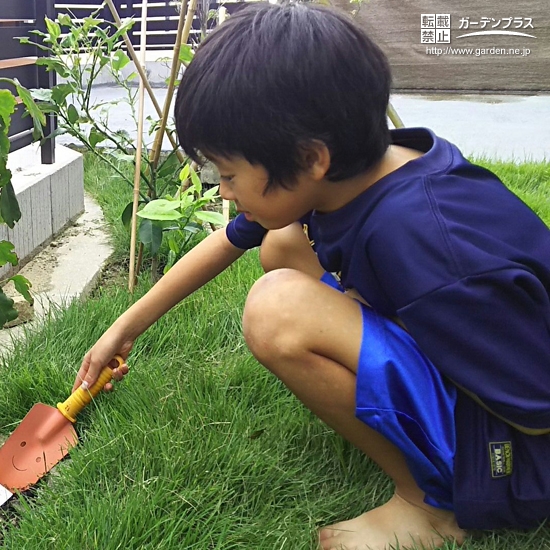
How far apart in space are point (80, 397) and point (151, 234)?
0.65 metres

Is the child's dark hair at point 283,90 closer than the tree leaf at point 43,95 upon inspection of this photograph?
Yes

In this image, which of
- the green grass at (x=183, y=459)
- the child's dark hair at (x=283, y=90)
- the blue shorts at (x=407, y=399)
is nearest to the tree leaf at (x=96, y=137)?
the green grass at (x=183, y=459)

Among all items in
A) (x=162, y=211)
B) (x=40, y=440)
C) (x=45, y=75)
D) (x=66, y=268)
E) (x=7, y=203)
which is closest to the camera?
(x=7, y=203)

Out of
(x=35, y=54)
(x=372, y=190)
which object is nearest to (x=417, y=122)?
(x=35, y=54)

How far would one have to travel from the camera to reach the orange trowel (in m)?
1.39

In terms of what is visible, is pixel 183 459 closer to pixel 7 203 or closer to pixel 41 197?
pixel 7 203

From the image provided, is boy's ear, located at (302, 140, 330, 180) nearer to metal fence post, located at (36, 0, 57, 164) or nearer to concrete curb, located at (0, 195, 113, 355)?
concrete curb, located at (0, 195, 113, 355)

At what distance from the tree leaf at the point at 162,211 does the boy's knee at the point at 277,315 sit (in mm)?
730

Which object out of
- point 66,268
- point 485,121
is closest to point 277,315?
point 66,268

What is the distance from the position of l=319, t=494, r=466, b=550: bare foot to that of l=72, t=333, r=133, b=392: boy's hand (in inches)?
21.2

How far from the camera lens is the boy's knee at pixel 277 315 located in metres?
1.13

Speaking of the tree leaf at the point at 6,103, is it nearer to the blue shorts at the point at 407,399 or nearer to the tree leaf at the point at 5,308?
the tree leaf at the point at 5,308

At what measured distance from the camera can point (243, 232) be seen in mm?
1458

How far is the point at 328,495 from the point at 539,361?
48 cm
